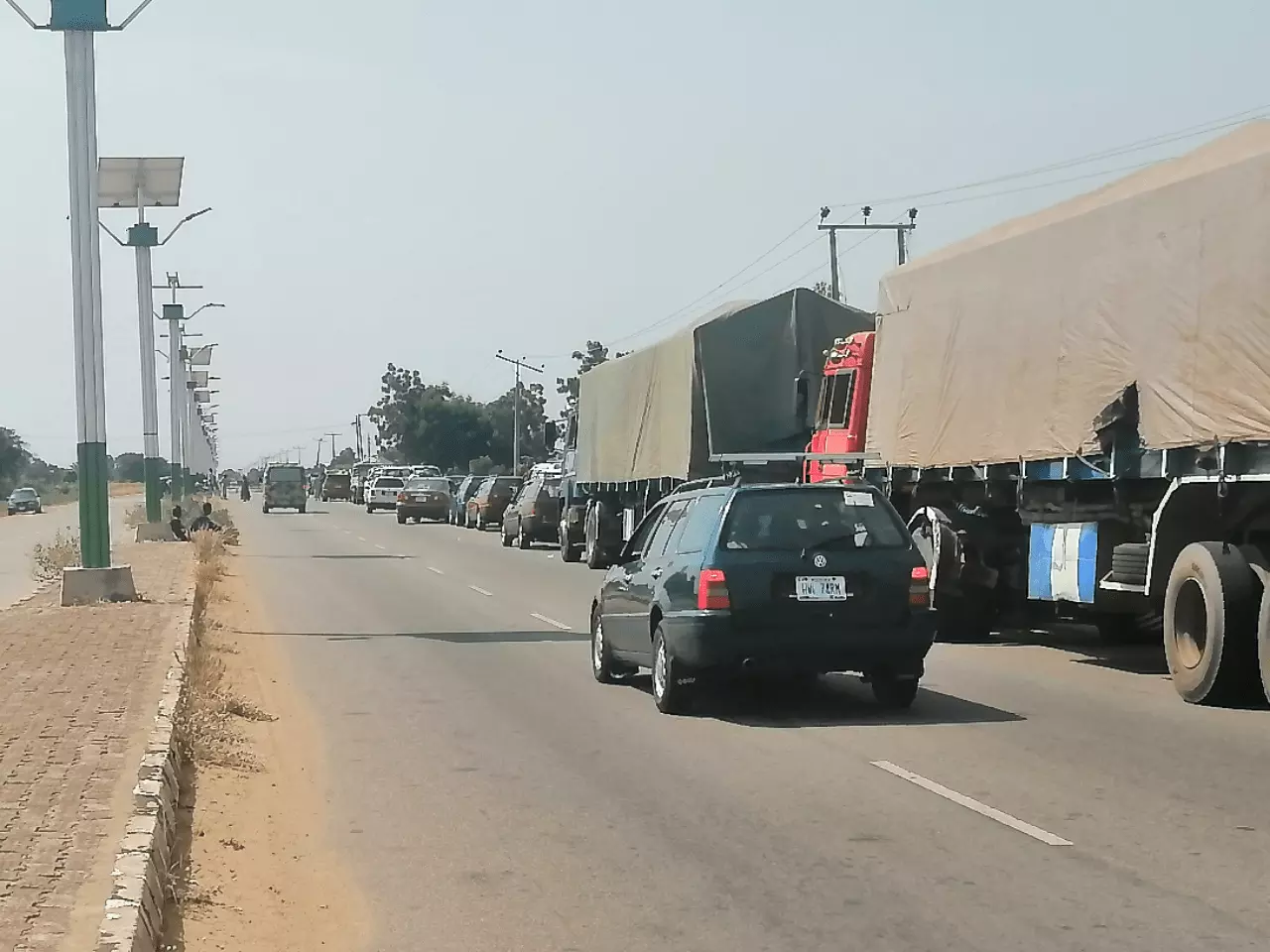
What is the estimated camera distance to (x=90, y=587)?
70.3ft

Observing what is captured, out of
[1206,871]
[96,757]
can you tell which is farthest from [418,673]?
[1206,871]

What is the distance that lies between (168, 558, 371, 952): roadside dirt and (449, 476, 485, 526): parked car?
4783cm

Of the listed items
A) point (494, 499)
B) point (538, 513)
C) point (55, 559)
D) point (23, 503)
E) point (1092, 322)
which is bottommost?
point (55, 559)

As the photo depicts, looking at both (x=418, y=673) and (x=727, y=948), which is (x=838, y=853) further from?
(x=418, y=673)

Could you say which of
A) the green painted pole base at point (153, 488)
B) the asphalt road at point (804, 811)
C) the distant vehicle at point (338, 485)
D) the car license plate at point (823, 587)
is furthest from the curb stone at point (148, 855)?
the distant vehicle at point (338, 485)

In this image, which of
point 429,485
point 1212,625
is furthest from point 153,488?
point 1212,625

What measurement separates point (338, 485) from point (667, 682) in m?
105

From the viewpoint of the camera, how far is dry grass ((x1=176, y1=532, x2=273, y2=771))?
11062mm

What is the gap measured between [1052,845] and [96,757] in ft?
17.0

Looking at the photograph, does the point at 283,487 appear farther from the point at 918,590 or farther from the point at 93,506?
the point at 918,590

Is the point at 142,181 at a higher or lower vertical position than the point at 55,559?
higher

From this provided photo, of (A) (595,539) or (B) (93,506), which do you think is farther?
(A) (595,539)

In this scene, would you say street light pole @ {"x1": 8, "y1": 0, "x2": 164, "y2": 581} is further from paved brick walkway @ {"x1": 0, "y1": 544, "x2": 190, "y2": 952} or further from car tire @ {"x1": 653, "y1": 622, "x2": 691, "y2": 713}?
car tire @ {"x1": 653, "y1": 622, "x2": 691, "y2": 713}

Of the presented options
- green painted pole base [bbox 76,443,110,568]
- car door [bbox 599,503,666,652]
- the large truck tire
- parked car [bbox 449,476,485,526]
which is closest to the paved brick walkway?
green painted pole base [bbox 76,443,110,568]
